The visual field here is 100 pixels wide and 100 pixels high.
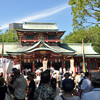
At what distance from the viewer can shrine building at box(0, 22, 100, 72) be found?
2039 cm

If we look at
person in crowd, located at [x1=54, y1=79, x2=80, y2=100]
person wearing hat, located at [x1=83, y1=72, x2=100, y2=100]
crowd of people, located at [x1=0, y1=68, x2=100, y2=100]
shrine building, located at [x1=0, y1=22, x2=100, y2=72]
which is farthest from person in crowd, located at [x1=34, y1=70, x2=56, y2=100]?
shrine building, located at [x1=0, y1=22, x2=100, y2=72]

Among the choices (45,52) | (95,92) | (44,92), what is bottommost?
(44,92)

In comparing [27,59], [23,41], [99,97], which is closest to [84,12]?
[99,97]

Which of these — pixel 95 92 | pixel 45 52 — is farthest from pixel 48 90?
pixel 45 52

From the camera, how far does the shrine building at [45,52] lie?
66.9ft

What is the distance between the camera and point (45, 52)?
20.5 m

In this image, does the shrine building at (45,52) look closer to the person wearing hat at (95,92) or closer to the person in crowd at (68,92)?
the person in crowd at (68,92)

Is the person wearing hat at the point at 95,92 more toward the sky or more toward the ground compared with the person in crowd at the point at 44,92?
more toward the sky

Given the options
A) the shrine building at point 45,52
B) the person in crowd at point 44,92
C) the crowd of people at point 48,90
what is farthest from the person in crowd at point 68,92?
the shrine building at point 45,52

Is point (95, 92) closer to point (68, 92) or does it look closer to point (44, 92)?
point (68, 92)

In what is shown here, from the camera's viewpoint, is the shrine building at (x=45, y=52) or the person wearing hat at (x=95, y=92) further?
the shrine building at (x=45, y=52)

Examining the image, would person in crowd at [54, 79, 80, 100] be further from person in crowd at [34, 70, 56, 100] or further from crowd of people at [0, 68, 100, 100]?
person in crowd at [34, 70, 56, 100]

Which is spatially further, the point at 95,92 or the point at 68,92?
the point at 68,92

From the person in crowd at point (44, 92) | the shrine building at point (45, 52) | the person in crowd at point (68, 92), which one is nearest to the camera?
the person in crowd at point (68, 92)
